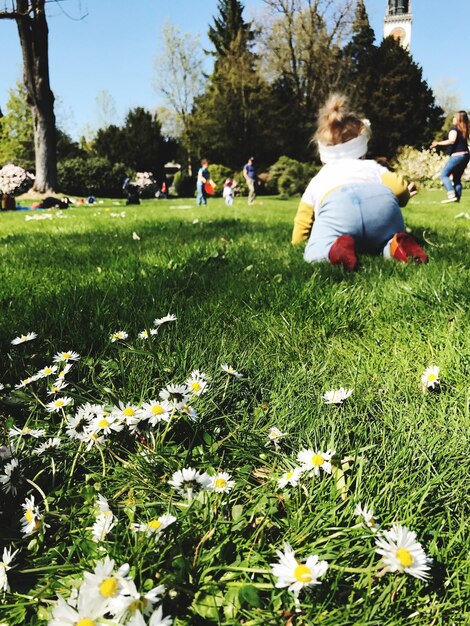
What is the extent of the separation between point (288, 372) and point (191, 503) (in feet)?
2.46

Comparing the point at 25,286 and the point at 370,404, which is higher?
the point at 25,286

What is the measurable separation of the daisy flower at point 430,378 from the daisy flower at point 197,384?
75cm

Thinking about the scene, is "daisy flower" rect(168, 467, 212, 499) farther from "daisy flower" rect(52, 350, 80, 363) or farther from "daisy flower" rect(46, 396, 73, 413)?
"daisy flower" rect(52, 350, 80, 363)

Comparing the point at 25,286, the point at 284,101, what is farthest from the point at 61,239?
the point at 284,101

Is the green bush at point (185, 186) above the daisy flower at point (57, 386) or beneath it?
above

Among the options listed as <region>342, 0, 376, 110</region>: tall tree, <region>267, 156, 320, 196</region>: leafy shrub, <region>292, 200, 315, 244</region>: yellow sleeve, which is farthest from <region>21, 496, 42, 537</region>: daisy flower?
<region>342, 0, 376, 110</region>: tall tree

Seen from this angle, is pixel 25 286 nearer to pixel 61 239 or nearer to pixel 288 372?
pixel 288 372

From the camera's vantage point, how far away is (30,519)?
39.7 inches

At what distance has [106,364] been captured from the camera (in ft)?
5.49

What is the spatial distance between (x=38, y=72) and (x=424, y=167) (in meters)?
22.2

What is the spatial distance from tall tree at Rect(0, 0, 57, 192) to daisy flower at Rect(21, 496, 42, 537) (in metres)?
17.6

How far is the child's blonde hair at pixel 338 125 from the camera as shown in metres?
3.52

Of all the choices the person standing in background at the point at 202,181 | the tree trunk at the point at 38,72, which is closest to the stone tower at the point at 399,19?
the person standing in background at the point at 202,181

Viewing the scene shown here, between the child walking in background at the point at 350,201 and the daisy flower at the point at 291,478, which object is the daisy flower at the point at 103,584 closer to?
the daisy flower at the point at 291,478
